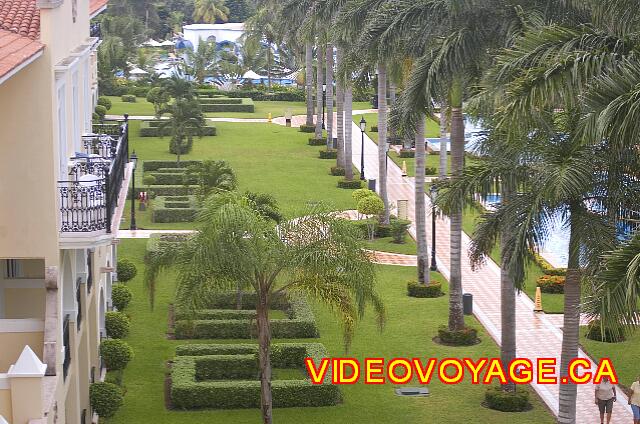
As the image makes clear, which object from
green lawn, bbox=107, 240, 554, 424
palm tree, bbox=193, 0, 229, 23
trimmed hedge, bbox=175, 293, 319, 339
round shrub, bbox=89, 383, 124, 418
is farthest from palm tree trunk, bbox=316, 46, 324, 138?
palm tree, bbox=193, 0, 229, 23

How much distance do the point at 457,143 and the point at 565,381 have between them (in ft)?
29.7

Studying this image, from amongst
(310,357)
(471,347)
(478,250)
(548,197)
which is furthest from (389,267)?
(548,197)

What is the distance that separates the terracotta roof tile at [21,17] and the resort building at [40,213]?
2 cm

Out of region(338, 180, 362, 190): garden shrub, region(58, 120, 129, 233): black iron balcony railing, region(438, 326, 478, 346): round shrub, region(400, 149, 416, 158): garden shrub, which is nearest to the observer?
region(58, 120, 129, 233): black iron balcony railing

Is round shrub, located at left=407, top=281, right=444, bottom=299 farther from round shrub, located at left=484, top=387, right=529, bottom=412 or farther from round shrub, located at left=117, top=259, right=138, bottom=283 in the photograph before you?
round shrub, located at left=484, top=387, right=529, bottom=412

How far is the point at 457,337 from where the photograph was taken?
30500 millimetres

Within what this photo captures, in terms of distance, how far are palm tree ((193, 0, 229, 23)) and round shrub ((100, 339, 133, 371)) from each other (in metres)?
92.0

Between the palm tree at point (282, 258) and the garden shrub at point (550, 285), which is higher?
the palm tree at point (282, 258)

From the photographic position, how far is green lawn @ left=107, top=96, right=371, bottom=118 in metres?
73.5

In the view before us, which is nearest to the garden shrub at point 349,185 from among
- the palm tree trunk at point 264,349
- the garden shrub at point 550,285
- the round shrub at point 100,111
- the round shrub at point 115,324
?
the round shrub at point 100,111

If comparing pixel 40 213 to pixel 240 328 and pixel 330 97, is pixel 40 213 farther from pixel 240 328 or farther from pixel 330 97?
pixel 330 97

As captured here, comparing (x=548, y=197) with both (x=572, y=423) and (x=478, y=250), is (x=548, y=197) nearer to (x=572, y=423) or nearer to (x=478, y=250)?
A: (x=478, y=250)

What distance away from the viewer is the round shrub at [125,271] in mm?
34475

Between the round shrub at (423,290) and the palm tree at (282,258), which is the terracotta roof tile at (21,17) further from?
the round shrub at (423,290)
